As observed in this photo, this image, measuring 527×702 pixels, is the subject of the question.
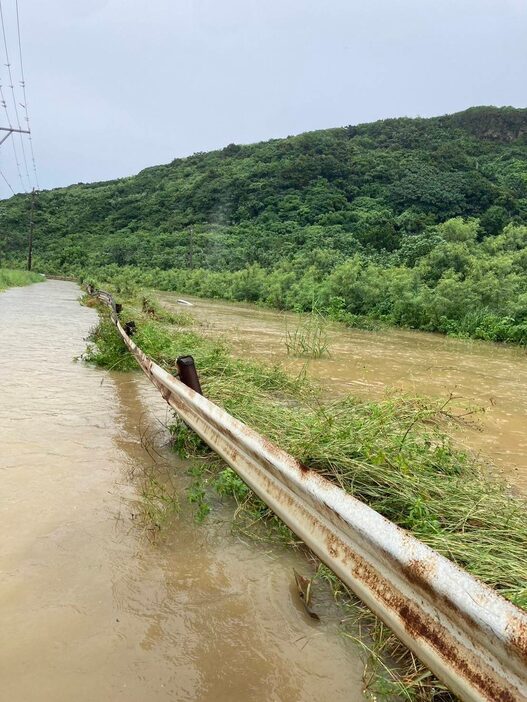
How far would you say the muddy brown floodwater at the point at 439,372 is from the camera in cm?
505

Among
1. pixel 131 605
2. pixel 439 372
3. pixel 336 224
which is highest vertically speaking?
pixel 336 224

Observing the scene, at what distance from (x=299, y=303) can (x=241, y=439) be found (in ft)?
74.9

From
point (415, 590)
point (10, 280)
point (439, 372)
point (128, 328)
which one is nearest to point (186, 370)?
point (415, 590)

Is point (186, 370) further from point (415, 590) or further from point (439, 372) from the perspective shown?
point (439, 372)

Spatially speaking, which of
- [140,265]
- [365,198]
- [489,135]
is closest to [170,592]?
[140,265]

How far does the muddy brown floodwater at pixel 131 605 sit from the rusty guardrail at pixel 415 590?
19.0 inches

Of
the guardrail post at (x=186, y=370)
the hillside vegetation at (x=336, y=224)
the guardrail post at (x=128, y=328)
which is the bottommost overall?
the guardrail post at (x=128, y=328)

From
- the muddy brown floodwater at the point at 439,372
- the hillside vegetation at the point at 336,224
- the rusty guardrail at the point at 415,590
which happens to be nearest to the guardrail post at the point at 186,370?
the rusty guardrail at the point at 415,590

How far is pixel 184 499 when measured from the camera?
311 cm

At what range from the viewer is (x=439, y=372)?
29.3 ft

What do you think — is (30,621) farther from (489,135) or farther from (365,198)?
(489,135)

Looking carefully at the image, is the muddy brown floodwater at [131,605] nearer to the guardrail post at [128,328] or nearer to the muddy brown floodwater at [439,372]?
the muddy brown floodwater at [439,372]

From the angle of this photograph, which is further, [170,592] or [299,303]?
[299,303]

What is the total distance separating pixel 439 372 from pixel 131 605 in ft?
25.3
